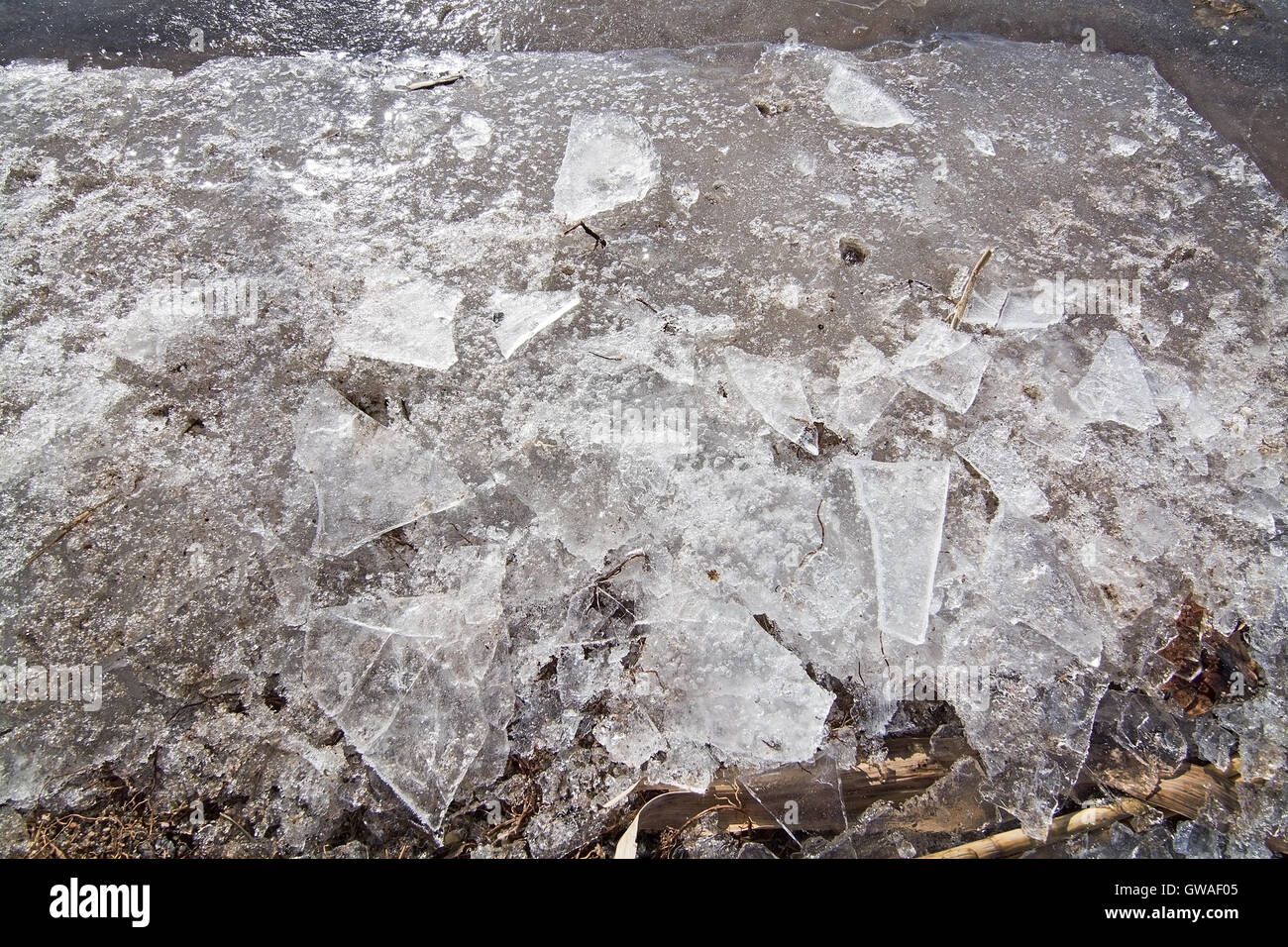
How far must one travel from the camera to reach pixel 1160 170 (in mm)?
2602

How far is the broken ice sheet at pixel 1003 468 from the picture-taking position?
2031 mm

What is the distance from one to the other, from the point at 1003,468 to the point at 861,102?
1.48 m

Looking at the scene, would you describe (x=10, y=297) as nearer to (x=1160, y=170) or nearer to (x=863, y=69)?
(x=863, y=69)

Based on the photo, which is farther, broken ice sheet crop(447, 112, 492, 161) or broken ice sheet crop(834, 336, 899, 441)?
broken ice sheet crop(447, 112, 492, 161)

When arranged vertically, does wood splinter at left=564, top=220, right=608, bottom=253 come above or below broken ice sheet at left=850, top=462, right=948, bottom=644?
above

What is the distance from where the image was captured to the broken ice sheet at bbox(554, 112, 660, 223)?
246 centimetres

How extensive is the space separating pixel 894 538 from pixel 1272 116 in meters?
2.38

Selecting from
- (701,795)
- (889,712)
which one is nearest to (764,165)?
(889,712)
